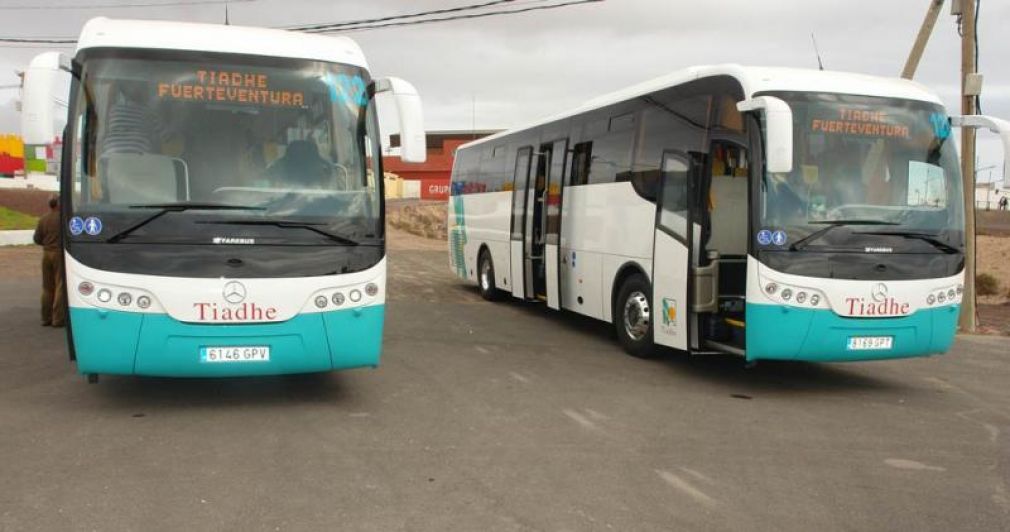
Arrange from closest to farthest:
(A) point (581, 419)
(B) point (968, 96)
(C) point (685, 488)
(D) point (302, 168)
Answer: (C) point (685, 488) < (D) point (302, 168) < (A) point (581, 419) < (B) point (968, 96)

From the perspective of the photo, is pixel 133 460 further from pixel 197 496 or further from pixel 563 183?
pixel 563 183

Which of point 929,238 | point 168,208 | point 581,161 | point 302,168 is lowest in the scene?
point 929,238

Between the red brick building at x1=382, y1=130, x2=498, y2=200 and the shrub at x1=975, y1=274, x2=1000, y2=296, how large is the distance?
4674cm

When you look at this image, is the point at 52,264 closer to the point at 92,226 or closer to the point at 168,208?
the point at 92,226

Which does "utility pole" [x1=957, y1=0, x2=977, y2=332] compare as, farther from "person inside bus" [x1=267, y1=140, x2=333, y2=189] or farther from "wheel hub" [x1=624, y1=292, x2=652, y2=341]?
"person inside bus" [x1=267, y1=140, x2=333, y2=189]

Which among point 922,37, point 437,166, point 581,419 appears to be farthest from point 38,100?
point 437,166

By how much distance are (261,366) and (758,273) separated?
4.46m

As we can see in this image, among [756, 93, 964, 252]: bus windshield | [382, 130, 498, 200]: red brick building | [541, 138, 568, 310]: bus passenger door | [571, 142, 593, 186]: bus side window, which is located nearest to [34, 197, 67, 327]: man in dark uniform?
[541, 138, 568, 310]: bus passenger door

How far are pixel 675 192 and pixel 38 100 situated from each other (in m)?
5.94

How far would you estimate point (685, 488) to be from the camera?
5293mm

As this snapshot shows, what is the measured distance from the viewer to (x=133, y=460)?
5.59m

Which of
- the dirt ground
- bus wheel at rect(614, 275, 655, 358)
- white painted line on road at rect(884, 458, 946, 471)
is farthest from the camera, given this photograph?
the dirt ground

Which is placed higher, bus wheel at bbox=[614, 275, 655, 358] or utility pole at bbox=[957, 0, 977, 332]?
utility pole at bbox=[957, 0, 977, 332]

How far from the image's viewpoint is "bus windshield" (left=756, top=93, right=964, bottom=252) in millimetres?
7848
